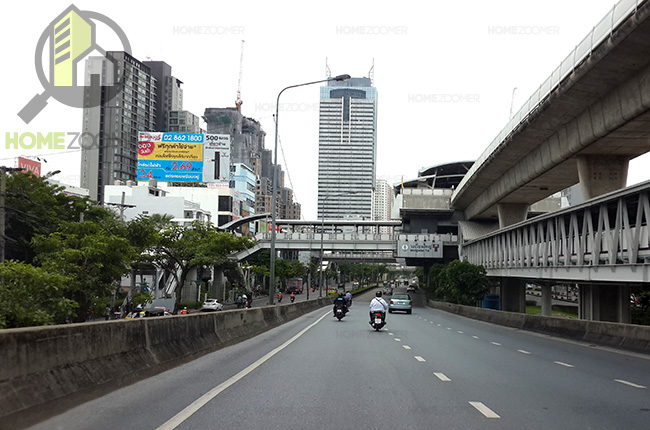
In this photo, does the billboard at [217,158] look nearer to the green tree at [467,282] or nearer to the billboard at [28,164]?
the billboard at [28,164]

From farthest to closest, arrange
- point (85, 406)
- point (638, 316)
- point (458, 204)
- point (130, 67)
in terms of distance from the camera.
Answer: point (130, 67) → point (458, 204) → point (638, 316) → point (85, 406)

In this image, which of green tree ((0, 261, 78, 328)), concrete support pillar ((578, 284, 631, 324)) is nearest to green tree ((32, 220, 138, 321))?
green tree ((0, 261, 78, 328))

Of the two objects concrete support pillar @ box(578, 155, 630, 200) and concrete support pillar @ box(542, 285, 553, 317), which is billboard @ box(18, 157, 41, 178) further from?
concrete support pillar @ box(578, 155, 630, 200)

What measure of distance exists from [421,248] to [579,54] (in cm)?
5732

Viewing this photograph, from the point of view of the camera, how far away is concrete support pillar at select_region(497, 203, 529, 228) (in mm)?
53594

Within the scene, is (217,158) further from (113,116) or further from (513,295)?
(513,295)

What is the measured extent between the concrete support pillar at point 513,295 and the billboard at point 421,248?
23.2m

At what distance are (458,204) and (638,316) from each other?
25.5m

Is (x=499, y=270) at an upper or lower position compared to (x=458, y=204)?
lower

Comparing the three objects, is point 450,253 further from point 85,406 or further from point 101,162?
point 101,162

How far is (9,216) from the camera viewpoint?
1790 inches

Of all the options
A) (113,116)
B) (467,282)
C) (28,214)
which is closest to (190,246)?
(28,214)

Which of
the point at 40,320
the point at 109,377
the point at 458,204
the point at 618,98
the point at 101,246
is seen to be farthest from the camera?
the point at 458,204

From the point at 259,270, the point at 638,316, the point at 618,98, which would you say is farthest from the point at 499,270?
the point at 259,270
